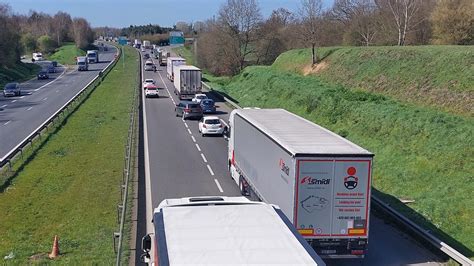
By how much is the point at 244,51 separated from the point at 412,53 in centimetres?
4968

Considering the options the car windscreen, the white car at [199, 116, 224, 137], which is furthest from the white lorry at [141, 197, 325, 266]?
the car windscreen

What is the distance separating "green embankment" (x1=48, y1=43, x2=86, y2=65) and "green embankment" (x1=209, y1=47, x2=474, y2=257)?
94689mm

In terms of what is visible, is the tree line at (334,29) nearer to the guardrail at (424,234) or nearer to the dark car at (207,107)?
the dark car at (207,107)

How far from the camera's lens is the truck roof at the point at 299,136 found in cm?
1424

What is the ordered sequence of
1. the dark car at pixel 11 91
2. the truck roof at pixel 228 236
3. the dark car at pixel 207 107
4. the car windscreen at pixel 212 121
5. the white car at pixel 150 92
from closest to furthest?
1. the truck roof at pixel 228 236
2. the car windscreen at pixel 212 121
3. the dark car at pixel 207 107
4. the white car at pixel 150 92
5. the dark car at pixel 11 91

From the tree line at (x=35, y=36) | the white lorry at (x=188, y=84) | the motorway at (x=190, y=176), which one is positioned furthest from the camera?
the tree line at (x=35, y=36)

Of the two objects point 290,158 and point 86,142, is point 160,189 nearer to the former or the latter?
point 290,158

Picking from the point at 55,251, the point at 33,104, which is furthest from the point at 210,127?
the point at 33,104

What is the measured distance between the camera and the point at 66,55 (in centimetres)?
13825

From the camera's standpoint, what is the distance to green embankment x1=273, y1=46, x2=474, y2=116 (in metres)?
31.2

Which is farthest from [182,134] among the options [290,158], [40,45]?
[40,45]

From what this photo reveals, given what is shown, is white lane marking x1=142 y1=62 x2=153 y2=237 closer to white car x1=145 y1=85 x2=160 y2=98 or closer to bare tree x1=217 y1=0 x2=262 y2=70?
white car x1=145 y1=85 x2=160 y2=98

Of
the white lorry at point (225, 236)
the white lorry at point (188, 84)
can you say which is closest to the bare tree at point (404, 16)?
the white lorry at point (188, 84)

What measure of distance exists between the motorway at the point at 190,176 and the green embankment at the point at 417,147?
1549 millimetres
